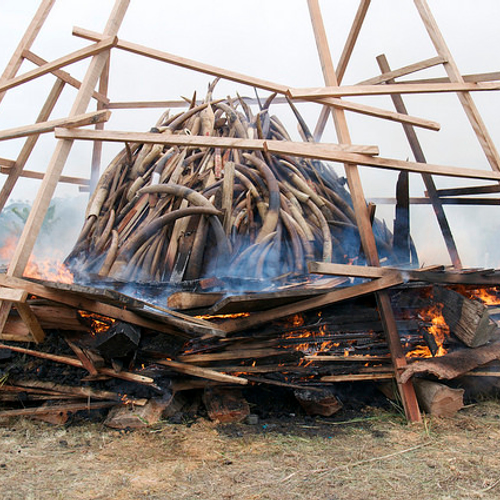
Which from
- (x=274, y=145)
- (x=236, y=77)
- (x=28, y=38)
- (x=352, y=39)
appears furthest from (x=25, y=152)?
(x=352, y=39)

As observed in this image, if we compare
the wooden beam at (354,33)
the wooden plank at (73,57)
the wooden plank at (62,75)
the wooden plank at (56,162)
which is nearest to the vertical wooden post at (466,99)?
the wooden beam at (354,33)

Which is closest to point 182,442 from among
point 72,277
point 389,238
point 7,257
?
point 72,277

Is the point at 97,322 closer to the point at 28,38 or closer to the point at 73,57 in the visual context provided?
the point at 73,57

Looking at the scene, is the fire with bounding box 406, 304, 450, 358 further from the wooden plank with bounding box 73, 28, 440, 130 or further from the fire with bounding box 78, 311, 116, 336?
the fire with bounding box 78, 311, 116, 336

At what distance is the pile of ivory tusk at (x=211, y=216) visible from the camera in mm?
4758

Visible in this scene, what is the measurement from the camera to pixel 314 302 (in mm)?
4125

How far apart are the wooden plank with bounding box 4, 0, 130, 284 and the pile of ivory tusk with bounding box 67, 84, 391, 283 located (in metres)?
0.98

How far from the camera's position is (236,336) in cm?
425

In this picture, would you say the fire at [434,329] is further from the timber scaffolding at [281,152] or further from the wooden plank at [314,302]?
the wooden plank at [314,302]

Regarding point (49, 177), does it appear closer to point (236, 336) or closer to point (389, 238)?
point (236, 336)

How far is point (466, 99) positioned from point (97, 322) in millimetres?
4760

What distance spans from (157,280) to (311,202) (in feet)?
7.66

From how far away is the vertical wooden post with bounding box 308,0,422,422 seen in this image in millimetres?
4102

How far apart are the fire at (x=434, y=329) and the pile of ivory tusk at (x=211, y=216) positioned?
1123 mm
